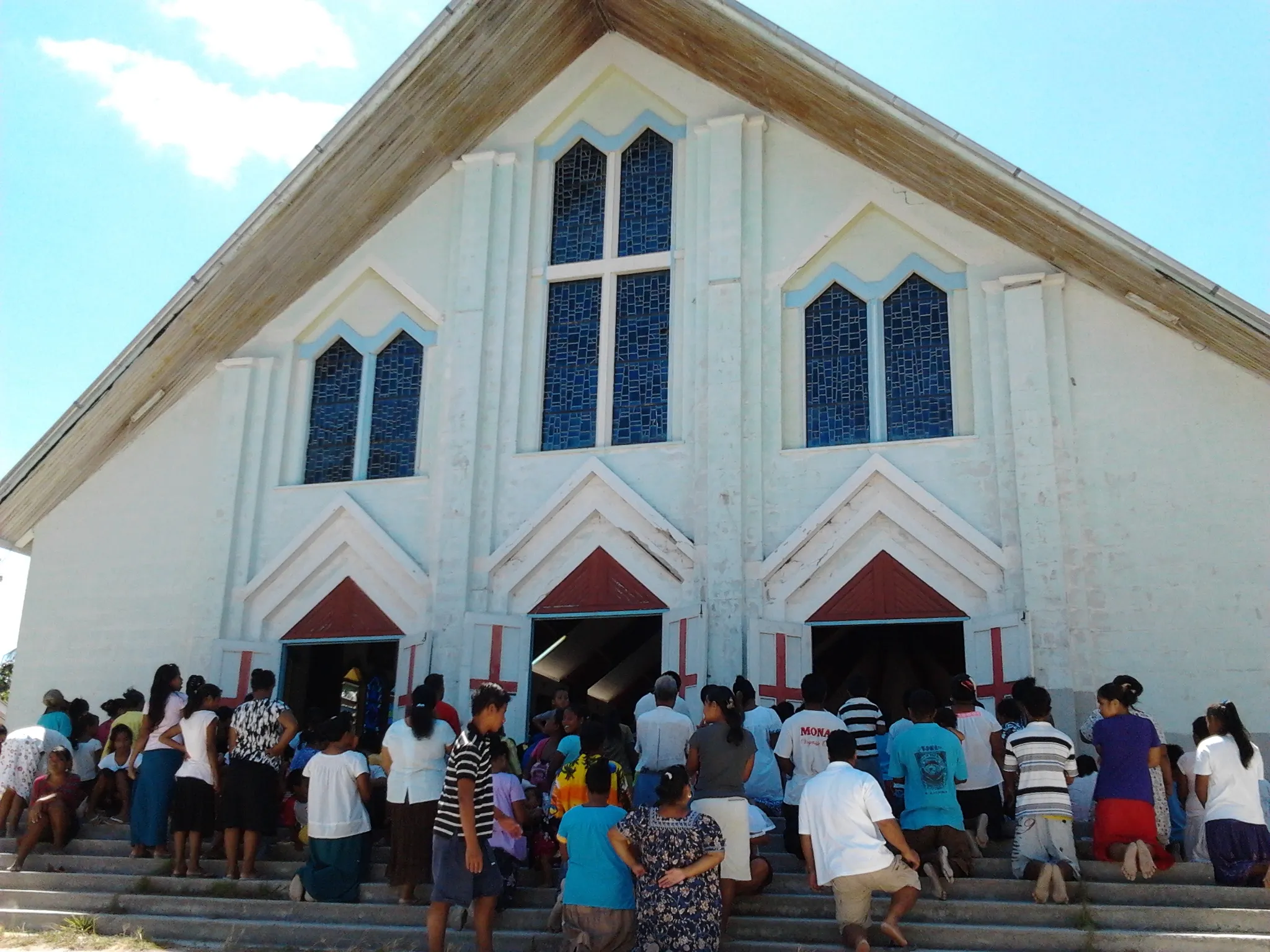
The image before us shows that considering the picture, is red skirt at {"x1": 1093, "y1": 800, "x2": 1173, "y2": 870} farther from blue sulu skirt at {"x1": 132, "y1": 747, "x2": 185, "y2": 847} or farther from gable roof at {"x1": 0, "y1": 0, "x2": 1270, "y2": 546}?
blue sulu skirt at {"x1": 132, "y1": 747, "x2": 185, "y2": 847}

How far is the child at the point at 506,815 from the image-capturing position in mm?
8594

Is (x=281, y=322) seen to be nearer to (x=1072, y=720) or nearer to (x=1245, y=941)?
(x=1072, y=720)

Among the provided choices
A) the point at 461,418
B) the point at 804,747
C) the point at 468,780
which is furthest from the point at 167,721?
the point at 461,418

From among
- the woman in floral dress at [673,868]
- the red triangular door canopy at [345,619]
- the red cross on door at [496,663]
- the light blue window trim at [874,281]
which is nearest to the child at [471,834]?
the woman in floral dress at [673,868]

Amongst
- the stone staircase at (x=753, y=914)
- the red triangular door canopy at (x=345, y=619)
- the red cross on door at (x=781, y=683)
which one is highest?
the red triangular door canopy at (x=345, y=619)

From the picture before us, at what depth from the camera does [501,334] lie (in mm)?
14469

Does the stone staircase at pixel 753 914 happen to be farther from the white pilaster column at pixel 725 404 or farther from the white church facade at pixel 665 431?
the white church facade at pixel 665 431

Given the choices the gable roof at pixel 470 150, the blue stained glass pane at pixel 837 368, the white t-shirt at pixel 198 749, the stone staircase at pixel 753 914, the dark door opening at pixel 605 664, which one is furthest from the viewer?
the dark door opening at pixel 605 664

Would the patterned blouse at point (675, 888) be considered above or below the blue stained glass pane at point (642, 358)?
below

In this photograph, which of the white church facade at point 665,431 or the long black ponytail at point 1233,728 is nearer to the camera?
the long black ponytail at point 1233,728

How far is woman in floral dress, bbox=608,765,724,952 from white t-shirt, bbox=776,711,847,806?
179 centimetres

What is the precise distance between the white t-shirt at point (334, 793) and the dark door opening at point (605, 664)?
733 cm

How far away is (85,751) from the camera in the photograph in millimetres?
11281

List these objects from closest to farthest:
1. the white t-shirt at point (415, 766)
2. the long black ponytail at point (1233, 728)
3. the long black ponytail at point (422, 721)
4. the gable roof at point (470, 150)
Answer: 1. the long black ponytail at point (1233, 728)
2. the long black ponytail at point (422, 721)
3. the white t-shirt at point (415, 766)
4. the gable roof at point (470, 150)
